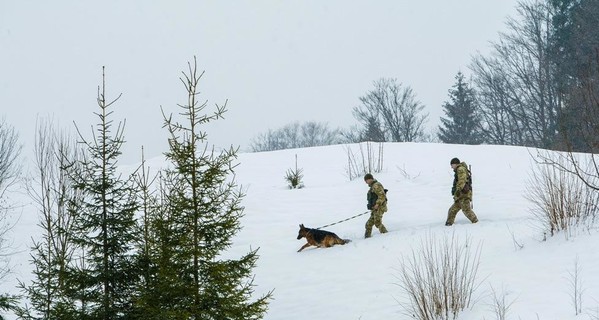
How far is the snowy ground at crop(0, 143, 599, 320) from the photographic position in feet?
30.6

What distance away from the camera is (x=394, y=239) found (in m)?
14.0

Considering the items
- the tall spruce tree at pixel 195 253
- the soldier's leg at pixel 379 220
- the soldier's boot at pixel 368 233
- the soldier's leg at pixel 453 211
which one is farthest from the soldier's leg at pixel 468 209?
the tall spruce tree at pixel 195 253

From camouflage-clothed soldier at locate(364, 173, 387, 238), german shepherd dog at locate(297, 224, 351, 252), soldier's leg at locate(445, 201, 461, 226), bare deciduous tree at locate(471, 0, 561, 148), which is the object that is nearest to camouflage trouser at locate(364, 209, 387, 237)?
camouflage-clothed soldier at locate(364, 173, 387, 238)

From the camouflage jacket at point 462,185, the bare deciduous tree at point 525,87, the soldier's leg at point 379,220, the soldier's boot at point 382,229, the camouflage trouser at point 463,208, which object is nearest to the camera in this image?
the camouflage jacket at point 462,185

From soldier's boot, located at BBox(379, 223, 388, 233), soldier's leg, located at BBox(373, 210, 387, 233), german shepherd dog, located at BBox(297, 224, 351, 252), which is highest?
soldier's leg, located at BBox(373, 210, 387, 233)

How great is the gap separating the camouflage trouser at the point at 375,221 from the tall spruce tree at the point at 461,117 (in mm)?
33472

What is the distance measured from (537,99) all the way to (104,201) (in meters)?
35.3

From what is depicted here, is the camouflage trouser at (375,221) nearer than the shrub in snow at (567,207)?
No

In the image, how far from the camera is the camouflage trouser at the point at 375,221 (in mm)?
14602

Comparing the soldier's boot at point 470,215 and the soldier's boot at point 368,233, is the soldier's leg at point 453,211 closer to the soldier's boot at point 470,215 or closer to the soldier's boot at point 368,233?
the soldier's boot at point 470,215

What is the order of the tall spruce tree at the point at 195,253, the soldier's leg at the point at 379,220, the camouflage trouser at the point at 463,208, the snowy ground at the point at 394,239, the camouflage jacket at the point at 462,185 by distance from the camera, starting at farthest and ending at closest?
the soldier's leg at the point at 379,220 → the camouflage trouser at the point at 463,208 → the camouflage jacket at the point at 462,185 → the snowy ground at the point at 394,239 → the tall spruce tree at the point at 195,253

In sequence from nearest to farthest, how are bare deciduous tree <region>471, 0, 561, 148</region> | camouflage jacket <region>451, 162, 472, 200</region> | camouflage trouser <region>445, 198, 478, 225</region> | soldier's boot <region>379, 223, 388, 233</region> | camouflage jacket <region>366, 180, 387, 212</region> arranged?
camouflage jacket <region>451, 162, 472, 200</region> → camouflage trouser <region>445, 198, 478, 225</region> → camouflage jacket <region>366, 180, 387, 212</region> → soldier's boot <region>379, 223, 388, 233</region> → bare deciduous tree <region>471, 0, 561, 148</region>

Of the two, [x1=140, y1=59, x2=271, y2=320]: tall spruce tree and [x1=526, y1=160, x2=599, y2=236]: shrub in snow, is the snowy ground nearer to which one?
[x1=526, y1=160, x2=599, y2=236]: shrub in snow

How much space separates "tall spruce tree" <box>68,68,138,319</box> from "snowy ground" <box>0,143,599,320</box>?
318cm
